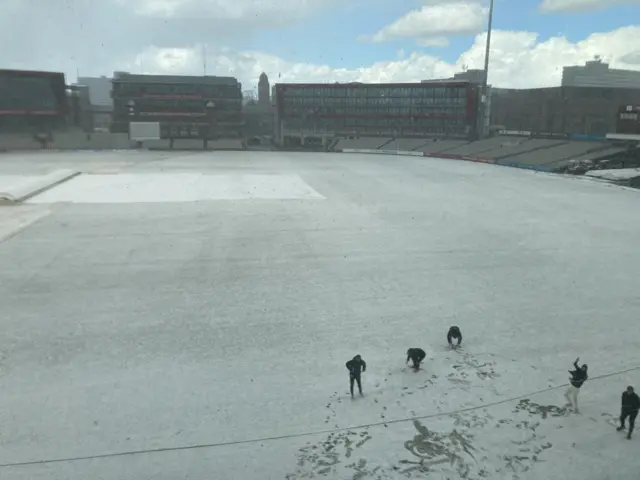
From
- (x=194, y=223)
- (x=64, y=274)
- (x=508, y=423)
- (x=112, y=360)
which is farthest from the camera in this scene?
(x=194, y=223)

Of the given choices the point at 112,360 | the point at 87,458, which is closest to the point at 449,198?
the point at 112,360

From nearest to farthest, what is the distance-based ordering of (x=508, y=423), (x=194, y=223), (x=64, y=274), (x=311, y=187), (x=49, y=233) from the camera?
(x=508, y=423), (x=64, y=274), (x=49, y=233), (x=194, y=223), (x=311, y=187)

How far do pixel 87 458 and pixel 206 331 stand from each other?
4890 mm

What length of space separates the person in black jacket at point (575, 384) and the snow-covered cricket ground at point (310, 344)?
266 millimetres

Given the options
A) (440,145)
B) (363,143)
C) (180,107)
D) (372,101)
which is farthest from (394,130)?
(180,107)

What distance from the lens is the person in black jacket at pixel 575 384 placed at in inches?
337

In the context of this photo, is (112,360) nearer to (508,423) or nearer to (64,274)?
(64,274)

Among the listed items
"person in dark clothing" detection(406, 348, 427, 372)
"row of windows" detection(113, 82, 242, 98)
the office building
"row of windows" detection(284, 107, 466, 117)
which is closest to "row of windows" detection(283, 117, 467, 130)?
"row of windows" detection(284, 107, 466, 117)

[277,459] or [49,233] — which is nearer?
[277,459]

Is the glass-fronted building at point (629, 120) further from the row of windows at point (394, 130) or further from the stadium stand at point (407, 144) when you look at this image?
the stadium stand at point (407, 144)

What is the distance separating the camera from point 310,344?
1162 cm

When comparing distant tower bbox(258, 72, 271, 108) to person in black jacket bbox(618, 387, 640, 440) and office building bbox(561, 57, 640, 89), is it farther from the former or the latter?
person in black jacket bbox(618, 387, 640, 440)

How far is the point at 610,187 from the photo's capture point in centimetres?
3859

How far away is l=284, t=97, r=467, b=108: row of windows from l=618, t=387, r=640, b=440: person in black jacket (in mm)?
74877
